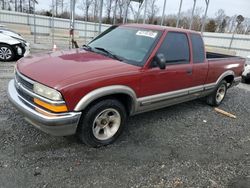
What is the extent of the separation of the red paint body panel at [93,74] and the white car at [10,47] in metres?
6.04

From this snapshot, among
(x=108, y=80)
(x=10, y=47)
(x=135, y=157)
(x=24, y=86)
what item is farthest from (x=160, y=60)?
(x=10, y=47)

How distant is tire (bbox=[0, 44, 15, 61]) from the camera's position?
30.3ft

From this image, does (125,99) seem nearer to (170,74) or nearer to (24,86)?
(170,74)

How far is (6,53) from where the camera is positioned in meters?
9.33

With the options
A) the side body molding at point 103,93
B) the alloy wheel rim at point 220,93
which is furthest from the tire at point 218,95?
the side body molding at point 103,93

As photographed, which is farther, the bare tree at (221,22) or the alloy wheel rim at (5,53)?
the bare tree at (221,22)

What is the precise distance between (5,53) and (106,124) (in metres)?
7.26

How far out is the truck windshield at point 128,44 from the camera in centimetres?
403

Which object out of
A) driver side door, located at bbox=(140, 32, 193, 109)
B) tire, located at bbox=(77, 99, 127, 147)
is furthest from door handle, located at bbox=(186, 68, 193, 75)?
tire, located at bbox=(77, 99, 127, 147)

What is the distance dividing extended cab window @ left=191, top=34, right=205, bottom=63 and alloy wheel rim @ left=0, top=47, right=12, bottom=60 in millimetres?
7251

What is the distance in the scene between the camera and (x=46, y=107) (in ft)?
10.2

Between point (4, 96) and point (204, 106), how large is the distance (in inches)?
192

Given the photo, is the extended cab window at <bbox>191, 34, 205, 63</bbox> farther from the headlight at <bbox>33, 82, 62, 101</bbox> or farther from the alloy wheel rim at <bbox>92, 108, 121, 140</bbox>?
the headlight at <bbox>33, 82, 62, 101</bbox>

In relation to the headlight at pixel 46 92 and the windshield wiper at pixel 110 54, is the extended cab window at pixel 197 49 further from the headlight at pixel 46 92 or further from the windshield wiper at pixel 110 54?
the headlight at pixel 46 92
